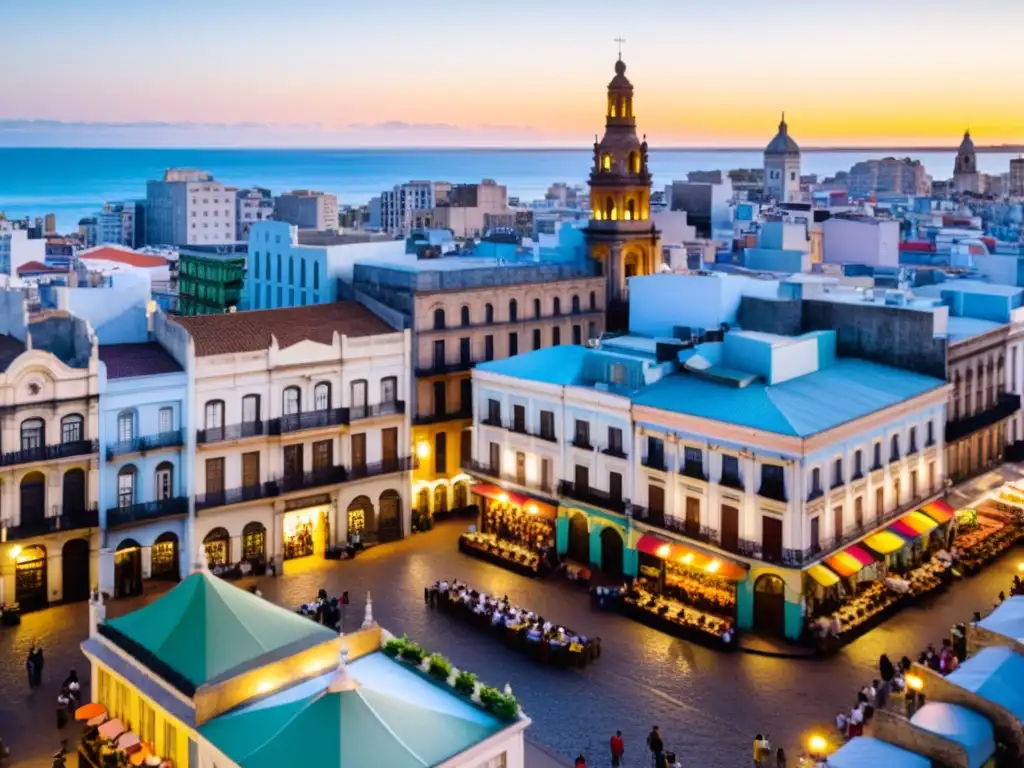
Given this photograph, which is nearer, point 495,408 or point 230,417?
point 230,417

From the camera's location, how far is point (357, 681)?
25.9m

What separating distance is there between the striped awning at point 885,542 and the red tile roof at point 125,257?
279 feet

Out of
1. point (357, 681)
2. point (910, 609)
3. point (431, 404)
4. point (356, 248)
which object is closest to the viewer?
point (357, 681)

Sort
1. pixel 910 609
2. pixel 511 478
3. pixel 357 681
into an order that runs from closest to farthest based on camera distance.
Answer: pixel 357 681
pixel 910 609
pixel 511 478

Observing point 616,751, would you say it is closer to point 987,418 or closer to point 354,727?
point 354,727

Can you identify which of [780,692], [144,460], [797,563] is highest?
[144,460]

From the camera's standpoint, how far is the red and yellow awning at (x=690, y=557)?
137 feet

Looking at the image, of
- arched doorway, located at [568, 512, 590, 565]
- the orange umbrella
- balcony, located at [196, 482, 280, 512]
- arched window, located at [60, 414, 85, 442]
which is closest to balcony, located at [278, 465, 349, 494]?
balcony, located at [196, 482, 280, 512]

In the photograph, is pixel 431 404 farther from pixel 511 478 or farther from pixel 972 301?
pixel 972 301

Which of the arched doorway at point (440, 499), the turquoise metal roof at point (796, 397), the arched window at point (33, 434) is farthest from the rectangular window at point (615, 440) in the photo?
the arched window at point (33, 434)

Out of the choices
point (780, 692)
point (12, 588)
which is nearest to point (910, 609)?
point (780, 692)

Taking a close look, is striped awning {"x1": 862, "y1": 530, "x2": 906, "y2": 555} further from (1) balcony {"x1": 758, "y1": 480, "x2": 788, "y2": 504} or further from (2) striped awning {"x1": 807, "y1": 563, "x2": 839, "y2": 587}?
(1) balcony {"x1": 758, "y1": 480, "x2": 788, "y2": 504}

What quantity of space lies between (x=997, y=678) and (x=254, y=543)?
2979 cm

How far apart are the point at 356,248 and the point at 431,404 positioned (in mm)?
11535
